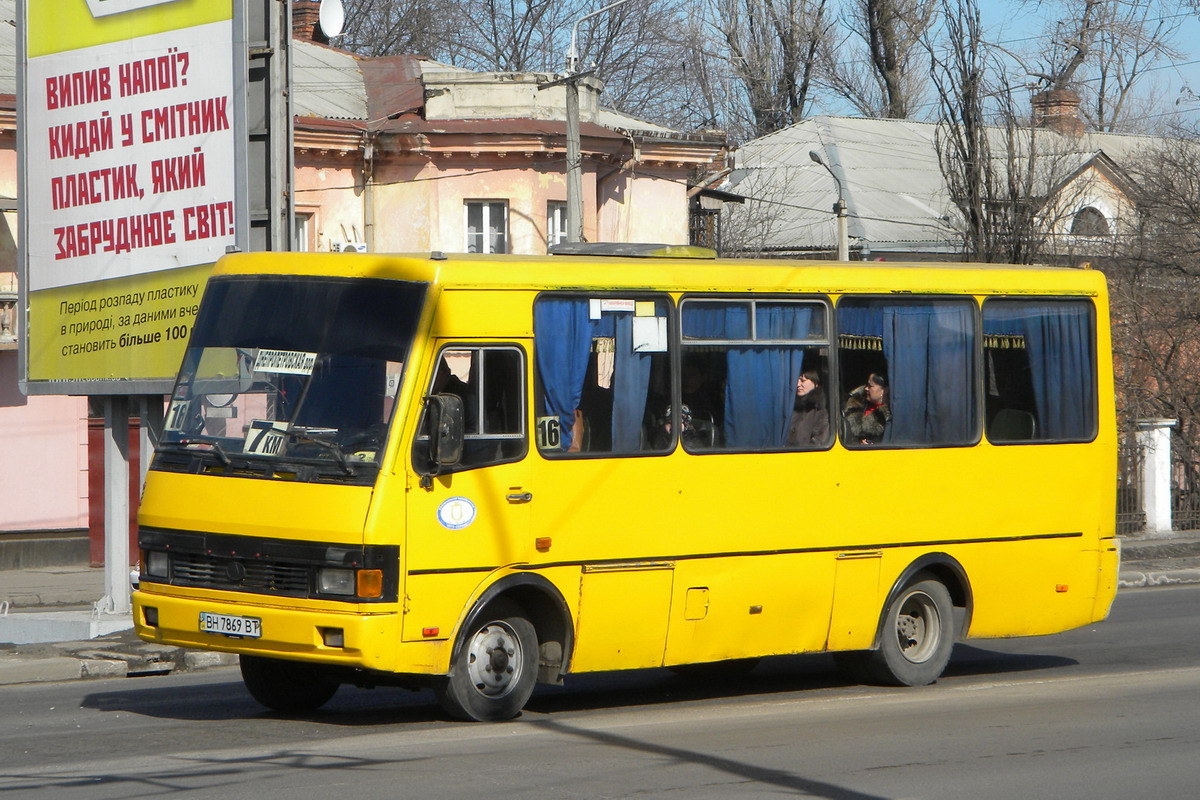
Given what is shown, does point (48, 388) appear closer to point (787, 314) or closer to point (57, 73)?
point (57, 73)

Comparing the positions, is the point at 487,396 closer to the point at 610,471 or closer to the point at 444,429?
the point at 444,429

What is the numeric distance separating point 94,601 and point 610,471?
37.6 feet

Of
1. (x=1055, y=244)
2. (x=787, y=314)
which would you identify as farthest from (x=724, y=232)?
(x=787, y=314)

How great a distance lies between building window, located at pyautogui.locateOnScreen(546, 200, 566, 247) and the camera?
1120 inches

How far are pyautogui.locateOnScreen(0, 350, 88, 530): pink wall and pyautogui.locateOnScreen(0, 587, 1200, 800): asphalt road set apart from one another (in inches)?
555

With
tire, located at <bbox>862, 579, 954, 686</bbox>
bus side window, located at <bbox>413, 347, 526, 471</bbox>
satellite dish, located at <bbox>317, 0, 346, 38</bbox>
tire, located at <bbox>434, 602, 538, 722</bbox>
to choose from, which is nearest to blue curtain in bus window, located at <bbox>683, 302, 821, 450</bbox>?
bus side window, located at <bbox>413, 347, 526, 471</bbox>

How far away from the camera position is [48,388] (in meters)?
14.9

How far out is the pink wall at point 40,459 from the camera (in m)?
24.9

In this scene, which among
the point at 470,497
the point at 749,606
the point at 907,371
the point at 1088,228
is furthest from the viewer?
the point at 1088,228

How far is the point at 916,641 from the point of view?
Answer: 11172 mm

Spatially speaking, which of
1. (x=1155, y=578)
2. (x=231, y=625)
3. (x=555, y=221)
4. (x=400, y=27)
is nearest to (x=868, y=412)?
(x=231, y=625)

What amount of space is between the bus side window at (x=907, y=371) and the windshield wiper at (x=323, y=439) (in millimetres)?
3566

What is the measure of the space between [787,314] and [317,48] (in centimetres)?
2439

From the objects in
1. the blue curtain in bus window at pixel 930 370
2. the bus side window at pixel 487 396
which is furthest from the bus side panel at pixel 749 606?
the bus side window at pixel 487 396
